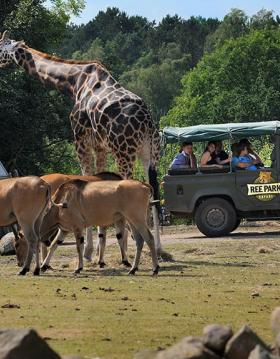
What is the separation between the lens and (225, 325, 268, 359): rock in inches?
344

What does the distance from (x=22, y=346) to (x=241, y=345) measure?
157 centimetres

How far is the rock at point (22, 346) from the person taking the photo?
28.0 feet

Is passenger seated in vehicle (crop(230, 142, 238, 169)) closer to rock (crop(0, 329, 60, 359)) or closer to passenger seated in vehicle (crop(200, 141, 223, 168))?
passenger seated in vehicle (crop(200, 141, 223, 168))

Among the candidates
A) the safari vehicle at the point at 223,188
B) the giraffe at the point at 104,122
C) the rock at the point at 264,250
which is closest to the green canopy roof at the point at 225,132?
the safari vehicle at the point at 223,188

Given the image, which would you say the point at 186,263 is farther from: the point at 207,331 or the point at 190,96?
the point at 190,96

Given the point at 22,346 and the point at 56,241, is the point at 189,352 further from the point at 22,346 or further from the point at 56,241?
the point at 56,241

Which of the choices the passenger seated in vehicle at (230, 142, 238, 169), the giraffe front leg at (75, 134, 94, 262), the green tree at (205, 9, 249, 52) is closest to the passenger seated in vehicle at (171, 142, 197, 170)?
the passenger seated in vehicle at (230, 142, 238, 169)

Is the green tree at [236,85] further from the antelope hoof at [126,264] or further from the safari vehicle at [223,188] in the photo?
the antelope hoof at [126,264]

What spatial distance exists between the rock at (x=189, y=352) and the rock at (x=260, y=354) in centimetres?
32

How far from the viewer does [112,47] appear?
143 m

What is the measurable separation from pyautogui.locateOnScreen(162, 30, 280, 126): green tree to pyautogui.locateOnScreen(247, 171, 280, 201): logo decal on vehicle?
158 feet

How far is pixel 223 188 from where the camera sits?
982 inches

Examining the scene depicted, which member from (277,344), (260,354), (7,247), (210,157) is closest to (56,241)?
(7,247)

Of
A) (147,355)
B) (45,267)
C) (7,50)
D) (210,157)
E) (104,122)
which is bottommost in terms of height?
(45,267)
